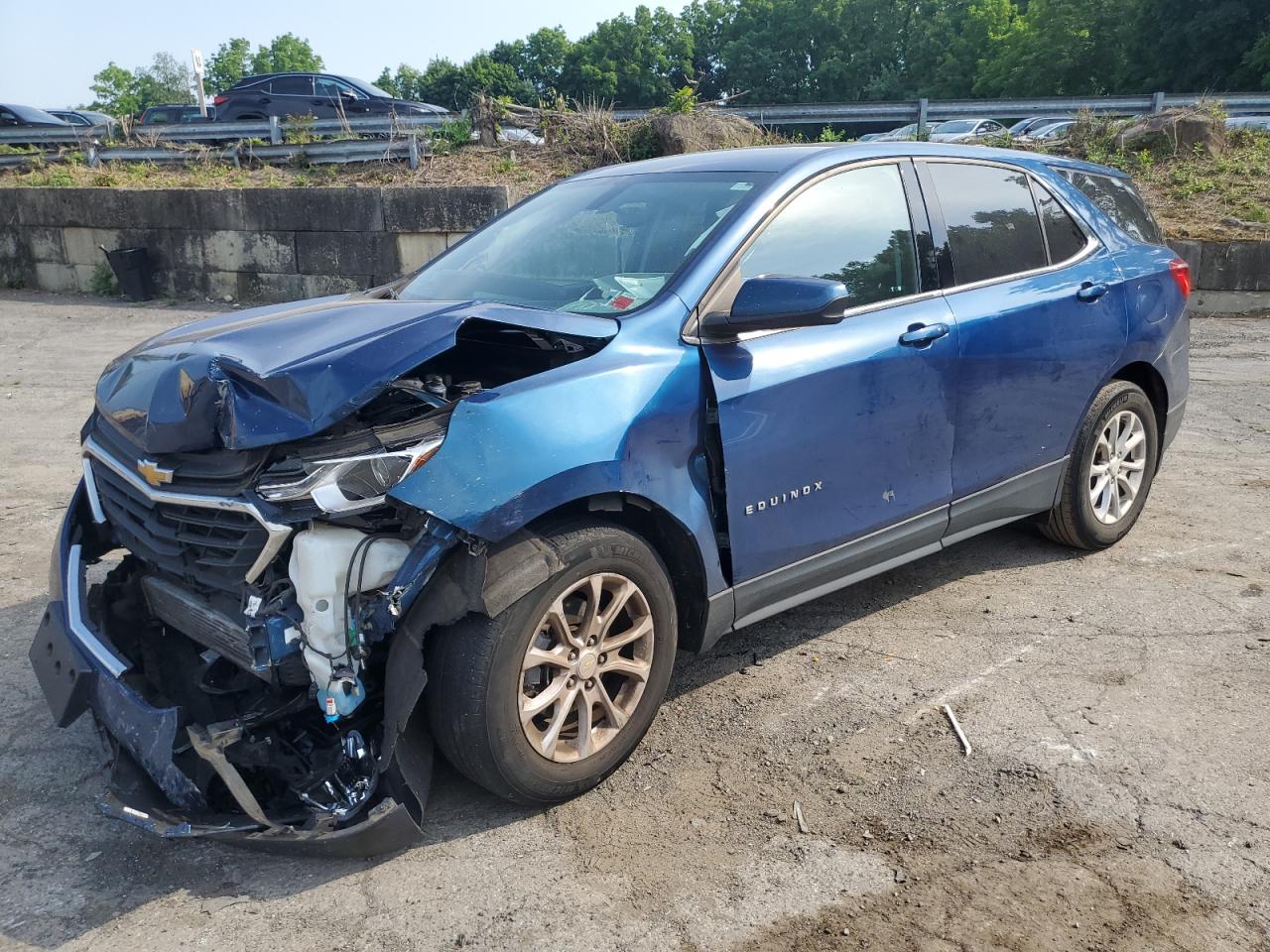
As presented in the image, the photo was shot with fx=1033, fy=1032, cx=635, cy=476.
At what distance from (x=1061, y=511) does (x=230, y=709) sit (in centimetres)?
355

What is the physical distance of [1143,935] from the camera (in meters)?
2.42

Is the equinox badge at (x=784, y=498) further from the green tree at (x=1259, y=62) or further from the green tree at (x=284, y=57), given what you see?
the green tree at (x=284, y=57)

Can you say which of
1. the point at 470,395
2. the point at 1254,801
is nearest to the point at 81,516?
the point at 470,395

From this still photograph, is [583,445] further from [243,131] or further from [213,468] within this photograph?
[243,131]

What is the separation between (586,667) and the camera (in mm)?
2945

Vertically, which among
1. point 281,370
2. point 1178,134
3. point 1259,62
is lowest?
point 281,370

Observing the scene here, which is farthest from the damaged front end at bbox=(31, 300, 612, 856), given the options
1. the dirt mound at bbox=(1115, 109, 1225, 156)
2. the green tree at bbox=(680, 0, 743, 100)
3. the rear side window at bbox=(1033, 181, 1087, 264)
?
the green tree at bbox=(680, 0, 743, 100)

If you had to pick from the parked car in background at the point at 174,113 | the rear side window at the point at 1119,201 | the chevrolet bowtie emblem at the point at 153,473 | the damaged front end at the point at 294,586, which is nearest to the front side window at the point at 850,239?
the damaged front end at the point at 294,586

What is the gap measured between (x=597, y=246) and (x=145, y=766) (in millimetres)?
2199

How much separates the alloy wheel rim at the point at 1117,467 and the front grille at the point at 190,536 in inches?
143

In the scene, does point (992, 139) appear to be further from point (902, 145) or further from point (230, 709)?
point (230, 709)

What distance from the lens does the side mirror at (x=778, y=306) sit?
3.09m

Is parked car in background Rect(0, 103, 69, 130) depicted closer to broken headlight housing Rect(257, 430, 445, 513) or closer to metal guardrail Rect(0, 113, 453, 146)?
metal guardrail Rect(0, 113, 453, 146)

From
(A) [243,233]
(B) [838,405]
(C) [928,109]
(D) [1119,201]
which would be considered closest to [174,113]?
(A) [243,233]
